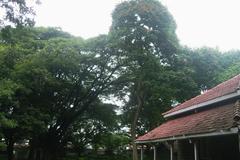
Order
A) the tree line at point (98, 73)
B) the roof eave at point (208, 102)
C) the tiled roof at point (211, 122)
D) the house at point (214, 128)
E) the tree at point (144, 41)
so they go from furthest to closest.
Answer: the tree at point (144, 41), the tree line at point (98, 73), the roof eave at point (208, 102), the house at point (214, 128), the tiled roof at point (211, 122)

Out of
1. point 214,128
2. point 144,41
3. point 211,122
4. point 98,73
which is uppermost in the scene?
point 144,41

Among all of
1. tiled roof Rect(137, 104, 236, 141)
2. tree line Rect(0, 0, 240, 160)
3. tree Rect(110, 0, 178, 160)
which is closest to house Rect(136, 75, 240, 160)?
tiled roof Rect(137, 104, 236, 141)

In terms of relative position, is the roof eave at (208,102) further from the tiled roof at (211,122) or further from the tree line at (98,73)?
the tree line at (98,73)

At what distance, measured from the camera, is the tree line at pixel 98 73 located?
26719mm

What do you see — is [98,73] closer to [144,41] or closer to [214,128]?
[144,41]

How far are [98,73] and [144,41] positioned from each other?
5.07 m

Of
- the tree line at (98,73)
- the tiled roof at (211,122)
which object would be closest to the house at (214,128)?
the tiled roof at (211,122)

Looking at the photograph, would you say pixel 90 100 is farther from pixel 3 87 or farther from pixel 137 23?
pixel 3 87

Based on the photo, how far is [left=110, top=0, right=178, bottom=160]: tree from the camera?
28766 mm

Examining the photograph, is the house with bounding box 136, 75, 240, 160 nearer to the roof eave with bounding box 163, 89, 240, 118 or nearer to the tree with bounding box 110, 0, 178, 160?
the roof eave with bounding box 163, 89, 240, 118

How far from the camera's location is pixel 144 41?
97.7ft

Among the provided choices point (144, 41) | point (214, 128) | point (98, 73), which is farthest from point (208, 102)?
point (98, 73)

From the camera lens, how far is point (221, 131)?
11898 mm

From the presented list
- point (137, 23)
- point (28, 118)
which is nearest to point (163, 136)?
point (28, 118)
